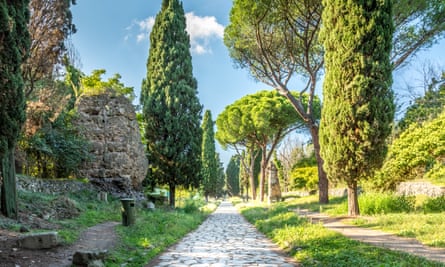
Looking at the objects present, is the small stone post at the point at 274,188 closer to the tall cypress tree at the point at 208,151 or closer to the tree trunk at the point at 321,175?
the tree trunk at the point at 321,175

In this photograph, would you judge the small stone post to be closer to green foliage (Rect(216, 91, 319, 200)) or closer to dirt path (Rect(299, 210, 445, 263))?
green foliage (Rect(216, 91, 319, 200))

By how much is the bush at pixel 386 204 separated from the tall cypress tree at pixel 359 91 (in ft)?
1.45

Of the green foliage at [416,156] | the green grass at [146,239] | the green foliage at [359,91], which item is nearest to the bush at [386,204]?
the green foliage at [359,91]

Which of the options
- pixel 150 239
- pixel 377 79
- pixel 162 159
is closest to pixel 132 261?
pixel 150 239

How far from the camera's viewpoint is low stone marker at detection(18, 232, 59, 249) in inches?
177

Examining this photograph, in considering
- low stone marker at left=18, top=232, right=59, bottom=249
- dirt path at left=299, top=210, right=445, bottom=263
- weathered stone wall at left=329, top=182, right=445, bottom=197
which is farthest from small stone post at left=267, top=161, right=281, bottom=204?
low stone marker at left=18, top=232, right=59, bottom=249

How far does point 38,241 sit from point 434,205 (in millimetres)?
8797

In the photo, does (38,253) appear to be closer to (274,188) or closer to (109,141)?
(109,141)

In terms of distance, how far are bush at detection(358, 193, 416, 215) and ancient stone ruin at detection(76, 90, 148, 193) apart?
844 centimetres

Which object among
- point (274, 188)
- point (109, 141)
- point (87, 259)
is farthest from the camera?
point (274, 188)

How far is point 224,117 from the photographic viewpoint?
2503 cm

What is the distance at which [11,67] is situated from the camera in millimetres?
5223

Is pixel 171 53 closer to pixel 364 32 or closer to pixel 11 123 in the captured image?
pixel 364 32

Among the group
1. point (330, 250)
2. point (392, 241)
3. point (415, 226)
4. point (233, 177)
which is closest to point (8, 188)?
point (330, 250)
